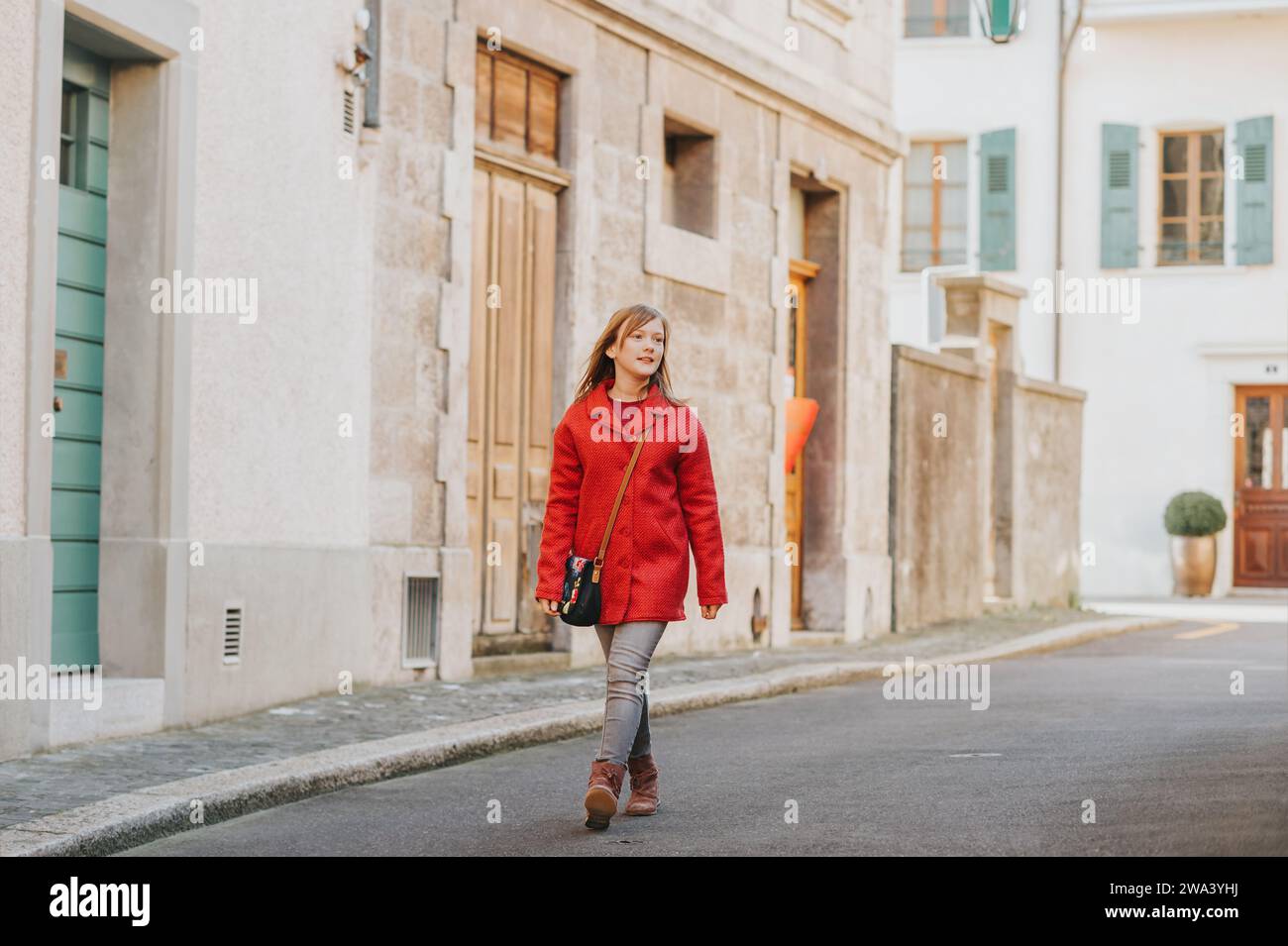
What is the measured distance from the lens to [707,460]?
7250mm

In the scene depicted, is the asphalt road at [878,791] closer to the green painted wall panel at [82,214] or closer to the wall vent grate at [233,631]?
the wall vent grate at [233,631]

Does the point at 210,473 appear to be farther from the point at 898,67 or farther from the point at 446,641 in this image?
the point at 898,67

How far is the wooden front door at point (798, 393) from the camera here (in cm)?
1698

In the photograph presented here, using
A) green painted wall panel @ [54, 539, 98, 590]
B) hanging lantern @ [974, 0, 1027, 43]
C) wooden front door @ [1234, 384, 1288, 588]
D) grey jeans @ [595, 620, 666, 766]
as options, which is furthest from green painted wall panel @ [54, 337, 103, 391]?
wooden front door @ [1234, 384, 1288, 588]

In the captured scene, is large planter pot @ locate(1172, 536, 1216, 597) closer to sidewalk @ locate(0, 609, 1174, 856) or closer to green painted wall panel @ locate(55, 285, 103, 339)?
sidewalk @ locate(0, 609, 1174, 856)

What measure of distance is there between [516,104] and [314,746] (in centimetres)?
544

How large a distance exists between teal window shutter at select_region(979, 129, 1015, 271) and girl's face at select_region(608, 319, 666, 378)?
22.3 meters

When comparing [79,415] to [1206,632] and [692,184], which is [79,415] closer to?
[692,184]

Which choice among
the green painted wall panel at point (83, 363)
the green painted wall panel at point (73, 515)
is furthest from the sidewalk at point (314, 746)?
the green painted wall panel at point (83, 363)

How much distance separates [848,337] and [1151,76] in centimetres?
1318

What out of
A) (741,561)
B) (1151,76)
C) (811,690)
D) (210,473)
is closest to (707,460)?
(210,473)

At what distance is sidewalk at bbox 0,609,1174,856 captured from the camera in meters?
6.80

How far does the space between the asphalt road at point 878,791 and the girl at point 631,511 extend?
0.56 m

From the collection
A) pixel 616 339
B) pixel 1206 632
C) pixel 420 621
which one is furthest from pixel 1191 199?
pixel 616 339
